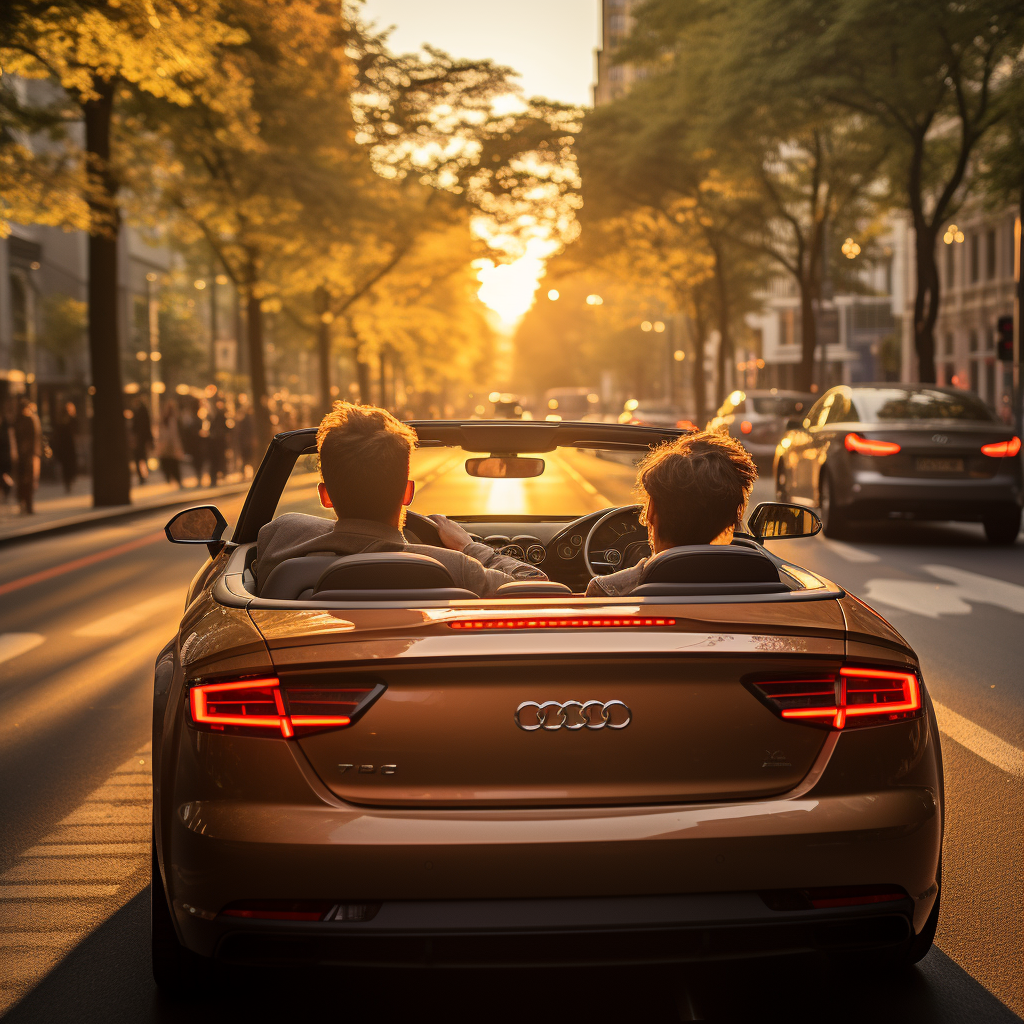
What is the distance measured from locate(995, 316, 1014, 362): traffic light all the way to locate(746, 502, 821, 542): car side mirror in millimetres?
20940

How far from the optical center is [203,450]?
108 feet

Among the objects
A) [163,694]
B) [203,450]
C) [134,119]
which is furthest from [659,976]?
[203,450]

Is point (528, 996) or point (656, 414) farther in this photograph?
point (656, 414)

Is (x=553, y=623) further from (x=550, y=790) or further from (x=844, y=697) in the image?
(x=844, y=697)

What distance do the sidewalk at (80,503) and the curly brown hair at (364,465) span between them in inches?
602

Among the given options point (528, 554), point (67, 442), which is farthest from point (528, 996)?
point (67, 442)

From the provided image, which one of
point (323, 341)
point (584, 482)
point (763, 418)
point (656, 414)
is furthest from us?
point (656, 414)

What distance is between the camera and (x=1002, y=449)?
49.8 ft

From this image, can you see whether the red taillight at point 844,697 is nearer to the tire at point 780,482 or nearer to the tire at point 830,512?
the tire at point 830,512

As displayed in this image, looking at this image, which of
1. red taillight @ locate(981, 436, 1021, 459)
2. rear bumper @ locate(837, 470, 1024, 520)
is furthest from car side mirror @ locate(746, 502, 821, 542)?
red taillight @ locate(981, 436, 1021, 459)

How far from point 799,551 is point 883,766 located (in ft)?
38.7

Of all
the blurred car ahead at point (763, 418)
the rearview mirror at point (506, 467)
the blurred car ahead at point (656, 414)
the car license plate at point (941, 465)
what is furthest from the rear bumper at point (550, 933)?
the blurred car ahead at point (656, 414)

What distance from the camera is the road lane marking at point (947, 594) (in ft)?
34.8

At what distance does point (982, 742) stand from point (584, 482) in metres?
23.4
